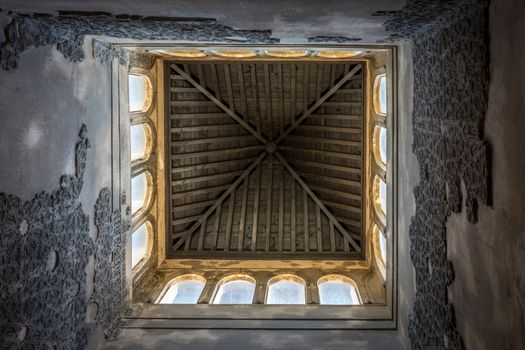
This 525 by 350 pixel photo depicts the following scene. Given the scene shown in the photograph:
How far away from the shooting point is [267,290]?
9.97 meters

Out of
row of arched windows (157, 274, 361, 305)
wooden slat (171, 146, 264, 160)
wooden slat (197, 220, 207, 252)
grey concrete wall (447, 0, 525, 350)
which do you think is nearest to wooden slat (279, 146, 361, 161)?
wooden slat (171, 146, 264, 160)

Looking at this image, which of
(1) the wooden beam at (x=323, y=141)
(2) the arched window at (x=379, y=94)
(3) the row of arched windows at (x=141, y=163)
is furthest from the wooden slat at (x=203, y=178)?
(2) the arched window at (x=379, y=94)

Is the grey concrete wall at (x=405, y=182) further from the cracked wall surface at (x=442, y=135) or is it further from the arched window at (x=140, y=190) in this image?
the arched window at (x=140, y=190)

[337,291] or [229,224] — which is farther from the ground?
[229,224]

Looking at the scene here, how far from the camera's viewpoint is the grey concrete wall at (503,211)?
3461 mm

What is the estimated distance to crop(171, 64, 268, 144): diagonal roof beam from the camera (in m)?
11.2

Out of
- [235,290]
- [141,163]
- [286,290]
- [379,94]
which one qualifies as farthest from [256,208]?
[379,94]

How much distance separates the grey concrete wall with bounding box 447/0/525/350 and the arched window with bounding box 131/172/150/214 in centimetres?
725

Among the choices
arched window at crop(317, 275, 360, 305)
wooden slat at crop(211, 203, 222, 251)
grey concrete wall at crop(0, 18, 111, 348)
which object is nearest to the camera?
grey concrete wall at crop(0, 18, 111, 348)

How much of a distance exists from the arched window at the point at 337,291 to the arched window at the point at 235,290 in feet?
5.60

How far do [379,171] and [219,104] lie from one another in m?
4.91

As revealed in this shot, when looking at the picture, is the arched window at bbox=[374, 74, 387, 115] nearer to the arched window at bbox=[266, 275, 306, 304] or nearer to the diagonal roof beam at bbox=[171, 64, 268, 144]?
the diagonal roof beam at bbox=[171, 64, 268, 144]

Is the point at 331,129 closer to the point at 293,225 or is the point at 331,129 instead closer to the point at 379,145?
the point at 379,145

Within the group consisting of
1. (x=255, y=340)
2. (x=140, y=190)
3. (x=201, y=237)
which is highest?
(x=140, y=190)
